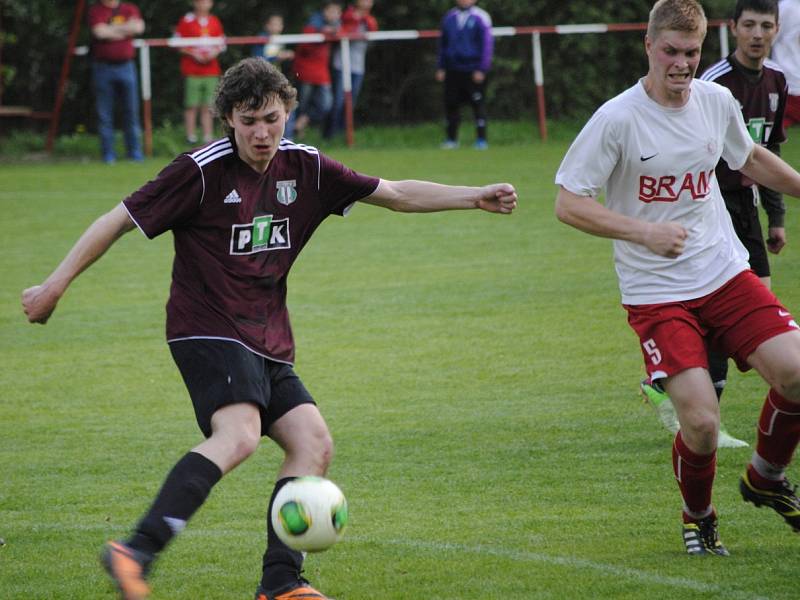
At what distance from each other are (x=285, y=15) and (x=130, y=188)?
9.12 metres

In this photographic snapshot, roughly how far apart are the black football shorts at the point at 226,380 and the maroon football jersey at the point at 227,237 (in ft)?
0.14

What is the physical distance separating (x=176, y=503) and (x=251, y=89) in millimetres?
1555

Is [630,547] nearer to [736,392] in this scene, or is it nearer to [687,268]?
[687,268]

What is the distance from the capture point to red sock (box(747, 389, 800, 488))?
18.0 ft

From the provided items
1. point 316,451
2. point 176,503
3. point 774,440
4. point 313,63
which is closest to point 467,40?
point 313,63

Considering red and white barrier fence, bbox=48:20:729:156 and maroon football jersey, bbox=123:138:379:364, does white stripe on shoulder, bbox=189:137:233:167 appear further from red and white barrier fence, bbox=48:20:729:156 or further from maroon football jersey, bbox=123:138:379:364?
red and white barrier fence, bbox=48:20:729:156

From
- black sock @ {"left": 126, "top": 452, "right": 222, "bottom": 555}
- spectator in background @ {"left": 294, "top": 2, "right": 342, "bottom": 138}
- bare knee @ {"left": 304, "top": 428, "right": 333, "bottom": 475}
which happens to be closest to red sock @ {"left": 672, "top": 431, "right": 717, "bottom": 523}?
bare knee @ {"left": 304, "top": 428, "right": 333, "bottom": 475}

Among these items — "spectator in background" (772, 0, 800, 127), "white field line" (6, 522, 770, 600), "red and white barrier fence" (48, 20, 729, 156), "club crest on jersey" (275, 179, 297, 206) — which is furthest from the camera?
"red and white barrier fence" (48, 20, 729, 156)

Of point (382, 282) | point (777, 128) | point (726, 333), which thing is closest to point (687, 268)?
point (726, 333)

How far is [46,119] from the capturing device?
23.8 m

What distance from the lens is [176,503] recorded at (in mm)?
4551

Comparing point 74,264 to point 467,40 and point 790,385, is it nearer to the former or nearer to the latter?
point 790,385

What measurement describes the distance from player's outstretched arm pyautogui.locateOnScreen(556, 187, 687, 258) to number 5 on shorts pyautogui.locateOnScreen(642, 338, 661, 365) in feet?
1.51

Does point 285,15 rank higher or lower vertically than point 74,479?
higher
